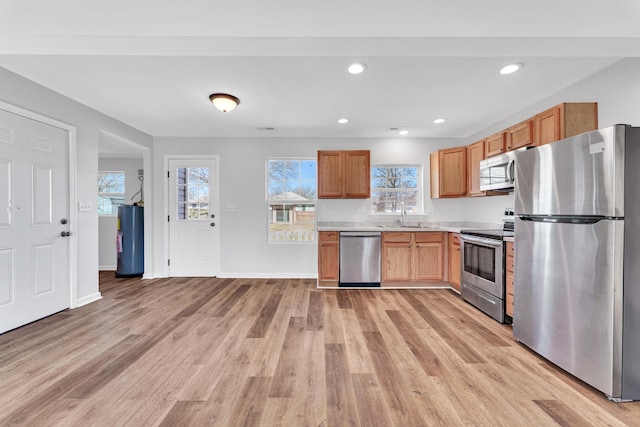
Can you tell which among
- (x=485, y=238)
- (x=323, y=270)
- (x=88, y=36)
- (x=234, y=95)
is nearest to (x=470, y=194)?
(x=485, y=238)

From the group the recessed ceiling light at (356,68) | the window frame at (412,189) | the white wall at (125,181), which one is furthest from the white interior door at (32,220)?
the window frame at (412,189)

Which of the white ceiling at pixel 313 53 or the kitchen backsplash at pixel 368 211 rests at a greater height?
the white ceiling at pixel 313 53

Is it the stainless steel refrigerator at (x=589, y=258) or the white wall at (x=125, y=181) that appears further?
the white wall at (x=125, y=181)

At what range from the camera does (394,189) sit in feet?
16.2

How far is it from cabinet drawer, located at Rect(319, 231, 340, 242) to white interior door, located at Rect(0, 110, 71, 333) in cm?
318

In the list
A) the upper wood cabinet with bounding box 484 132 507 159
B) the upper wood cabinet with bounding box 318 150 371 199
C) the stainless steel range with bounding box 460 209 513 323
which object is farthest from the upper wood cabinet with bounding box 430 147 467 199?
the upper wood cabinet with bounding box 318 150 371 199

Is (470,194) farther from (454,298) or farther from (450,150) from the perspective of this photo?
(454,298)

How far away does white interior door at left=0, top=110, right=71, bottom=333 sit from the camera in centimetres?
259

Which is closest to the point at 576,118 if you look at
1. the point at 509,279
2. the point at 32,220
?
the point at 509,279

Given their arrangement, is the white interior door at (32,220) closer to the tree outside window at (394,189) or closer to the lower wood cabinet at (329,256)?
the lower wood cabinet at (329,256)

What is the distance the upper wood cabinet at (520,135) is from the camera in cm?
293

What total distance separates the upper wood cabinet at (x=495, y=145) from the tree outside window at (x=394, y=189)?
1334 millimetres

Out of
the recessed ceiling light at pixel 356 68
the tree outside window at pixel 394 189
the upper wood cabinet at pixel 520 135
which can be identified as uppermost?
the recessed ceiling light at pixel 356 68

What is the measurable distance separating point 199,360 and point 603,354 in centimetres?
279
